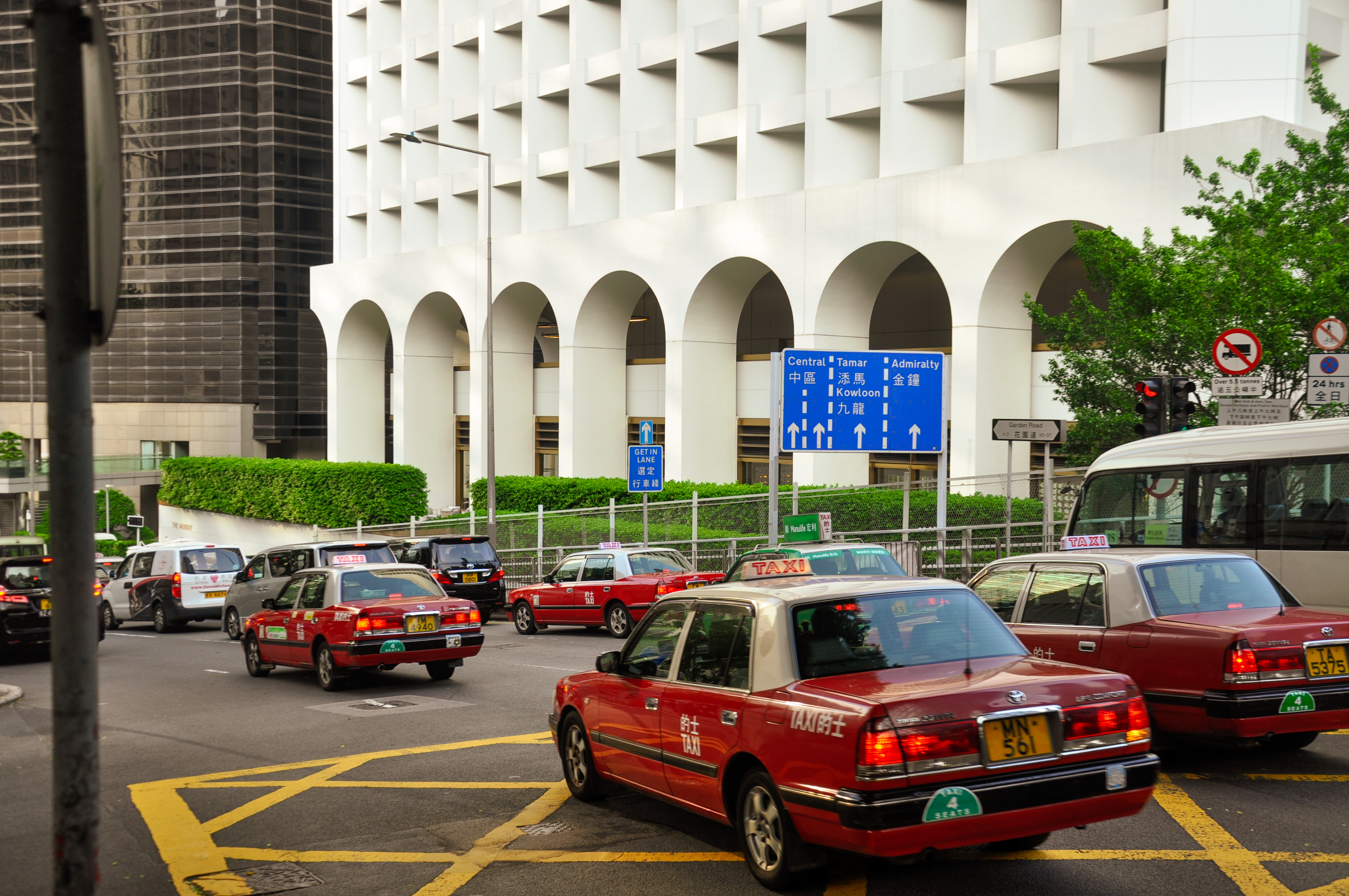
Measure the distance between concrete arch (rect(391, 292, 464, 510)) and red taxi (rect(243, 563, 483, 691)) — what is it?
1227 inches

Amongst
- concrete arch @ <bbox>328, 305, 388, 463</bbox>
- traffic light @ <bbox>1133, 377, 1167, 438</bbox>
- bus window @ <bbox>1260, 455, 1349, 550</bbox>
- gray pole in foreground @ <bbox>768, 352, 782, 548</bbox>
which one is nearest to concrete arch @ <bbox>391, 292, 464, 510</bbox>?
concrete arch @ <bbox>328, 305, 388, 463</bbox>

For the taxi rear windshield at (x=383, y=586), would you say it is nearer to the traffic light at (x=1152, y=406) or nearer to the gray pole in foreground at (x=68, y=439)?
the traffic light at (x=1152, y=406)

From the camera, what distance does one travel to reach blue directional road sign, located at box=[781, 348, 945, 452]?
71.3 feet

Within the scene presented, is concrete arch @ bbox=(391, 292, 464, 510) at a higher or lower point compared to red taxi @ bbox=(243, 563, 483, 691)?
higher

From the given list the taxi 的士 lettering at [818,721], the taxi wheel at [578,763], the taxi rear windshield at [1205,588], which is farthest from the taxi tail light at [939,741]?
the taxi rear windshield at [1205,588]

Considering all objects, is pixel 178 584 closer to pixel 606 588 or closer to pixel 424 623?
pixel 606 588

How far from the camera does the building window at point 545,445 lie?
145 ft

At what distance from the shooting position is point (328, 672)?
14.8m

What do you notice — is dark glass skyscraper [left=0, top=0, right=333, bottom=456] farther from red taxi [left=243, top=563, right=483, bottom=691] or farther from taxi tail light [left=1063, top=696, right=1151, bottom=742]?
taxi tail light [left=1063, top=696, right=1151, bottom=742]

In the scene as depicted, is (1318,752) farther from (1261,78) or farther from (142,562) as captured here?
(142,562)

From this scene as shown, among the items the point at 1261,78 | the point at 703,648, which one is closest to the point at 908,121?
the point at 1261,78

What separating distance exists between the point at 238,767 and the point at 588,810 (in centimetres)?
353

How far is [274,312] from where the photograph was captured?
238 feet

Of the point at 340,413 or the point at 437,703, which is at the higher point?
the point at 340,413
